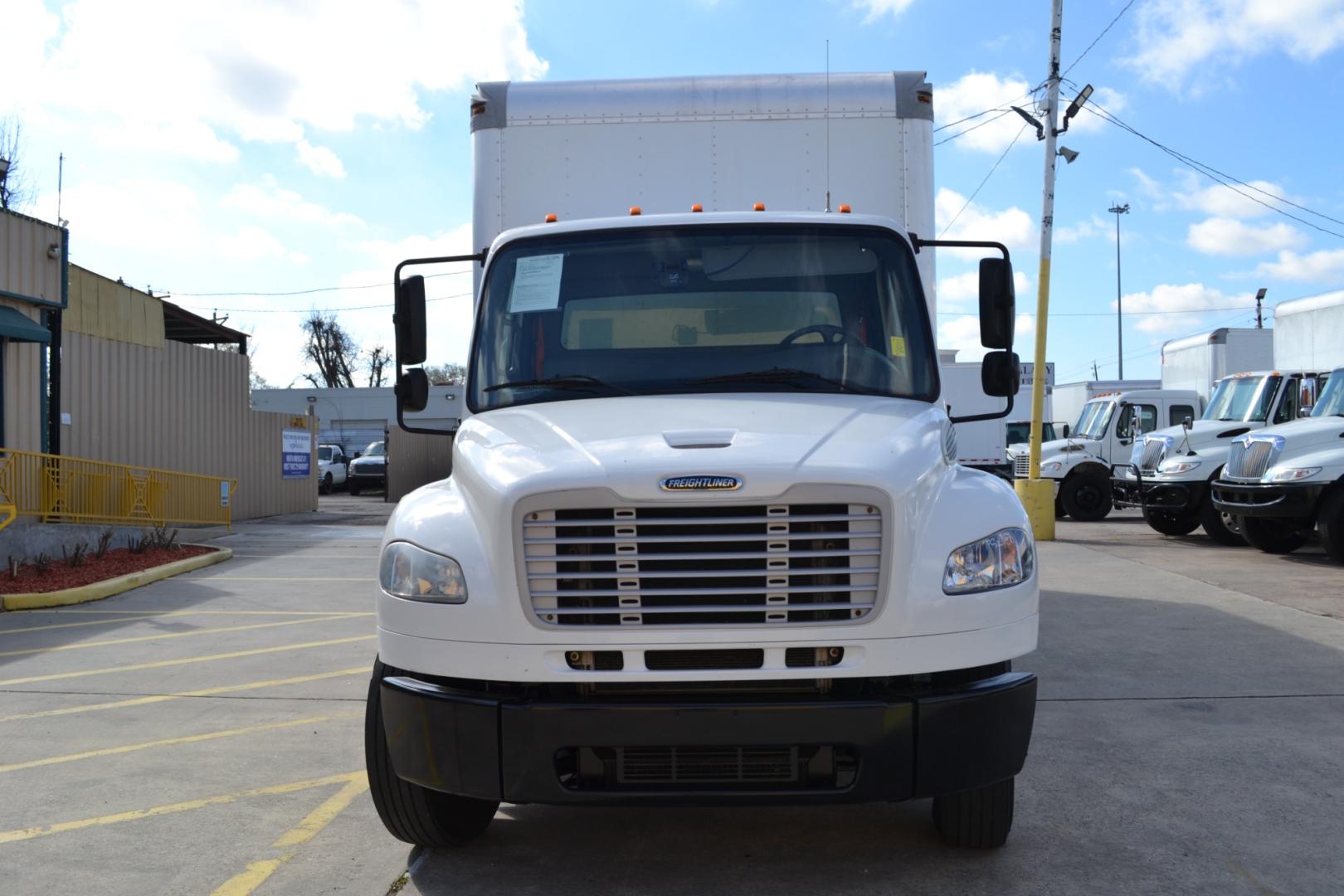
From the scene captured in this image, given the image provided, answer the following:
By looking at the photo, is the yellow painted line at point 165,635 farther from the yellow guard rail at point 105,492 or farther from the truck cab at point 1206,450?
the truck cab at point 1206,450

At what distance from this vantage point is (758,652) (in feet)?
11.5

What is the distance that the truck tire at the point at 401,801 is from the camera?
3.96 metres

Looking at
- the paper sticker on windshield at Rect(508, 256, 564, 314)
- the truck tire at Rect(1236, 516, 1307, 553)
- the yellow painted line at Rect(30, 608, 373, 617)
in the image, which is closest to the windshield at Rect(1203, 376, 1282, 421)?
the truck tire at Rect(1236, 516, 1307, 553)

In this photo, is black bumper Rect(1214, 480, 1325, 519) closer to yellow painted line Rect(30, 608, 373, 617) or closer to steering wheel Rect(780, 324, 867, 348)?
yellow painted line Rect(30, 608, 373, 617)

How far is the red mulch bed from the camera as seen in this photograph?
11656 millimetres

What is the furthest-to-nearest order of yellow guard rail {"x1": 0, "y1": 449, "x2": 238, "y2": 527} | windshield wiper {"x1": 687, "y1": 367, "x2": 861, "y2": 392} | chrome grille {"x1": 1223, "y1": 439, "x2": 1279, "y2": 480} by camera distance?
yellow guard rail {"x1": 0, "y1": 449, "x2": 238, "y2": 527}
chrome grille {"x1": 1223, "y1": 439, "x2": 1279, "y2": 480}
windshield wiper {"x1": 687, "y1": 367, "x2": 861, "y2": 392}

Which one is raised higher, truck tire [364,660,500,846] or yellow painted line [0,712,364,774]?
truck tire [364,660,500,846]

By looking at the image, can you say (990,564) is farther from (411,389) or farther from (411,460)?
(411,460)

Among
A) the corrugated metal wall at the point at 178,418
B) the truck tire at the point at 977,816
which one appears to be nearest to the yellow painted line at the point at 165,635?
the truck tire at the point at 977,816

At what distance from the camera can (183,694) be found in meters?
7.10

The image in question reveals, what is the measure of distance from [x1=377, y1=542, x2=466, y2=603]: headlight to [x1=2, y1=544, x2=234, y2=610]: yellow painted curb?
892 cm

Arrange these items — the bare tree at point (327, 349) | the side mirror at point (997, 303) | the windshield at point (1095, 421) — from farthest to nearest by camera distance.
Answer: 1. the bare tree at point (327, 349)
2. the windshield at point (1095, 421)
3. the side mirror at point (997, 303)

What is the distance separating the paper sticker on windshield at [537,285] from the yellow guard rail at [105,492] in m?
12.0

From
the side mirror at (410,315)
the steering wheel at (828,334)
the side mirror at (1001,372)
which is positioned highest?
the side mirror at (410,315)
